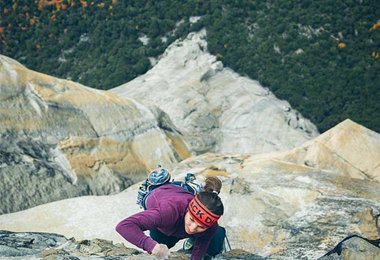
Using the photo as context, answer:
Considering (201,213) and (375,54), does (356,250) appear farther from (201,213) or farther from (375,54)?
(375,54)

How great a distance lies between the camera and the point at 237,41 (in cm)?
5069

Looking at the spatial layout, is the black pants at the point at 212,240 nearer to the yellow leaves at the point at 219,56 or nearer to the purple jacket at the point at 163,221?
the purple jacket at the point at 163,221

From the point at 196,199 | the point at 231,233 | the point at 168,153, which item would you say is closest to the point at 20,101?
the point at 168,153

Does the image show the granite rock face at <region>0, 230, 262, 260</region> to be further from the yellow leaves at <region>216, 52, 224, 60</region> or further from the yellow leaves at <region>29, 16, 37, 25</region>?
the yellow leaves at <region>29, 16, 37, 25</region>

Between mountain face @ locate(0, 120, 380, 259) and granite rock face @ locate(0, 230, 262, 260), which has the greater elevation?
granite rock face @ locate(0, 230, 262, 260)

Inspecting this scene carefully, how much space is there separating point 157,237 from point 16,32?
51.2 meters

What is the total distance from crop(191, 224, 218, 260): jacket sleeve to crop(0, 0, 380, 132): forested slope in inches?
1514

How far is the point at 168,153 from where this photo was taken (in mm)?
25562

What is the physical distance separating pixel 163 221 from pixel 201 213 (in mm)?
603

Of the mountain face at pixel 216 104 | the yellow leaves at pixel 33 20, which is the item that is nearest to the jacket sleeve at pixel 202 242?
the mountain face at pixel 216 104

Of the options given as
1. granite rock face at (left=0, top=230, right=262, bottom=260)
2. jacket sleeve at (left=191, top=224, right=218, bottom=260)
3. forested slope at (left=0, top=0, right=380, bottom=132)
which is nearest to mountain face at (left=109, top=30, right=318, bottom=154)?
forested slope at (left=0, top=0, right=380, bottom=132)

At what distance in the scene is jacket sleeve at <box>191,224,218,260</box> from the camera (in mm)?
7609

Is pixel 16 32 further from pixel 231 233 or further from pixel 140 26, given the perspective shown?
pixel 231 233

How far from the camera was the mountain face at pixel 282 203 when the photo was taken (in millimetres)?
14250
